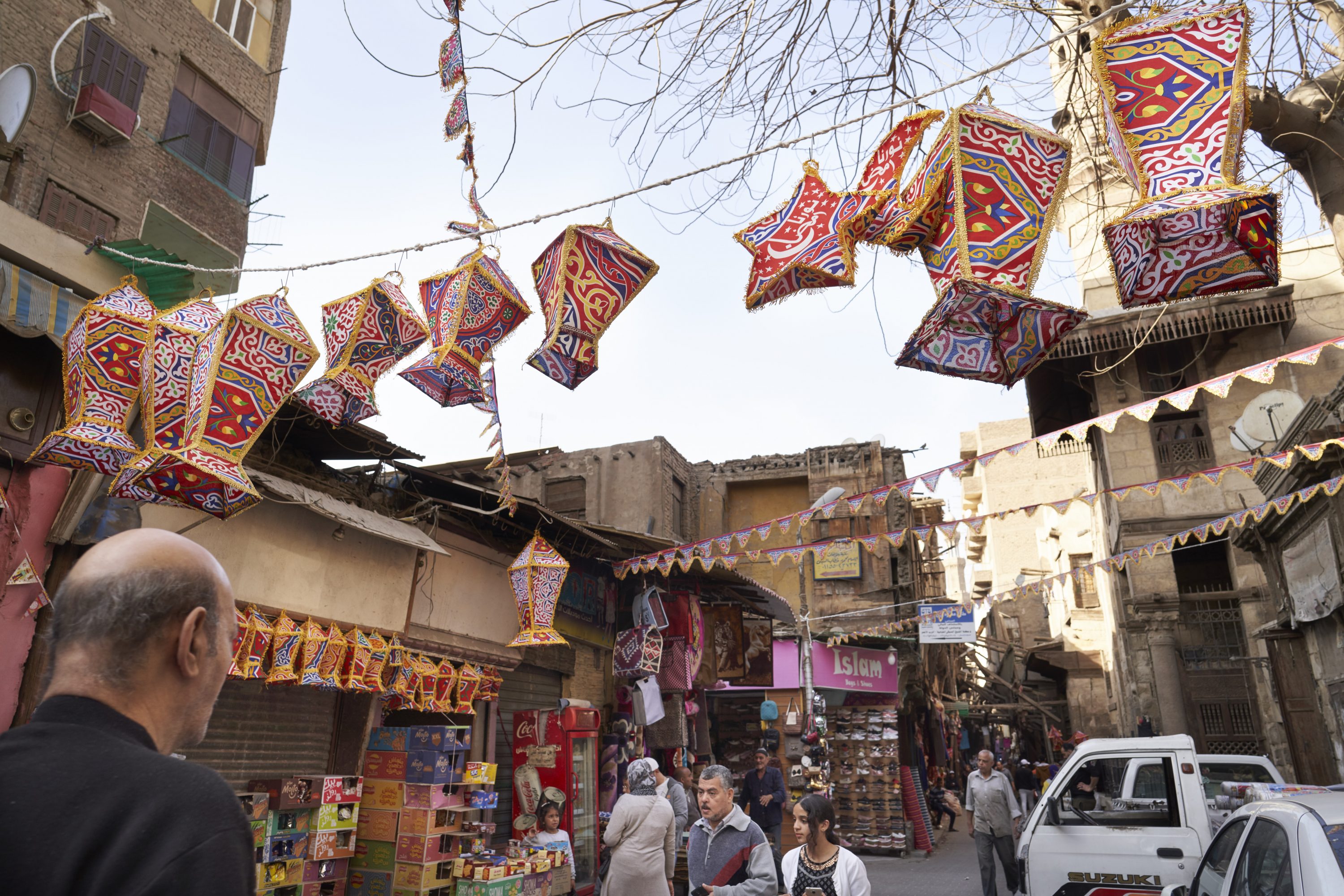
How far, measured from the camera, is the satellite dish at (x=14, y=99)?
9398 mm

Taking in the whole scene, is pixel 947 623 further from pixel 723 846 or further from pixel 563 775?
pixel 723 846

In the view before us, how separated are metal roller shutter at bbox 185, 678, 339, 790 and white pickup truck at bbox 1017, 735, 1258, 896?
7.14 metres

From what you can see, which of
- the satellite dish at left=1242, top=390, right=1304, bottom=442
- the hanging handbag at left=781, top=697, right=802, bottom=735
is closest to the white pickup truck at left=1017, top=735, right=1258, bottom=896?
the satellite dish at left=1242, top=390, right=1304, bottom=442

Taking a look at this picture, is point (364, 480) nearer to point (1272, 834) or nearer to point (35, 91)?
point (35, 91)

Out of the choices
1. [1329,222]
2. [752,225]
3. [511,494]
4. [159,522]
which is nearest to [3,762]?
[752,225]

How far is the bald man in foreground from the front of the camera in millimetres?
1224

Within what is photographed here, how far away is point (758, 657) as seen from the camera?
15.0 m

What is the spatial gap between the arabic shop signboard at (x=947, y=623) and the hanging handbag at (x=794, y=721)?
375 cm

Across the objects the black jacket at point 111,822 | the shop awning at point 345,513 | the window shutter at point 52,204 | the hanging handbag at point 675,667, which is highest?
the window shutter at point 52,204

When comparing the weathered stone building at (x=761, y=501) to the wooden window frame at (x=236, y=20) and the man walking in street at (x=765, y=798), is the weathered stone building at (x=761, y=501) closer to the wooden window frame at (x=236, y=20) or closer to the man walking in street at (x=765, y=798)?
the wooden window frame at (x=236, y=20)

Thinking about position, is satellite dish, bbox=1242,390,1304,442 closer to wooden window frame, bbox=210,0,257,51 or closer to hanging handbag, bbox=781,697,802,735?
hanging handbag, bbox=781,697,802,735

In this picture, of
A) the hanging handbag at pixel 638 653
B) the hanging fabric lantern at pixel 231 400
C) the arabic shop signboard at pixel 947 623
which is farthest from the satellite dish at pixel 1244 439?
the hanging fabric lantern at pixel 231 400

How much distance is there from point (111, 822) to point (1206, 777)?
11.6m

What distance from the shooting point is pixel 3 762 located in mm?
1294
